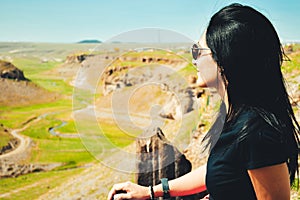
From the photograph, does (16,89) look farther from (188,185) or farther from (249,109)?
(249,109)

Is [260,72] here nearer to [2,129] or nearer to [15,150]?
[15,150]

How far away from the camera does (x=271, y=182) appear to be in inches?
38.5

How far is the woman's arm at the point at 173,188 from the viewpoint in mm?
1358

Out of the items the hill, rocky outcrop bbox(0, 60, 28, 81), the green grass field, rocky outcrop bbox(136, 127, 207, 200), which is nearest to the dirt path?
the green grass field

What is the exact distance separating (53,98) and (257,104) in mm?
54616

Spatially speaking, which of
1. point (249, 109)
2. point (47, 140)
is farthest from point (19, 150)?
point (249, 109)

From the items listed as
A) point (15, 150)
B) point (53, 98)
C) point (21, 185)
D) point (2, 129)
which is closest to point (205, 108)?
point (21, 185)

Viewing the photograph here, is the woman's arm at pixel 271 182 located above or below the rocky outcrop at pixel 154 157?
above

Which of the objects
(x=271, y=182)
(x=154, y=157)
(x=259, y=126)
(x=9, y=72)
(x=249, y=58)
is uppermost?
(x=249, y=58)

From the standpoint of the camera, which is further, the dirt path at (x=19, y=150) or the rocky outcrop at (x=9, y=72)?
the rocky outcrop at (x=9, y=72)

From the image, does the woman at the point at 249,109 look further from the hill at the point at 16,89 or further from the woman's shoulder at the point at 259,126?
the hill at the point at 16,89

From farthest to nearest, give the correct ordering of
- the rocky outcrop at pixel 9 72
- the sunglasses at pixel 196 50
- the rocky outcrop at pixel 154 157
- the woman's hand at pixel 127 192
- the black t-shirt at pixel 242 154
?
the rocky outcrop at pixel 9 72 → the rocky outcrop at pixel 154 157 → the woman's hand at pixel 127 192 → the sunglasses at pixel 196 50 → the black t-shirt at pixel 242 154

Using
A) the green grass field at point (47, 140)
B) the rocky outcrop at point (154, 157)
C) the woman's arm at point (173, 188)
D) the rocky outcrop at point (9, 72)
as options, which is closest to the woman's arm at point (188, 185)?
the woman's arm at point (173, 188)

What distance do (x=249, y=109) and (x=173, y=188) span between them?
1.66ft
